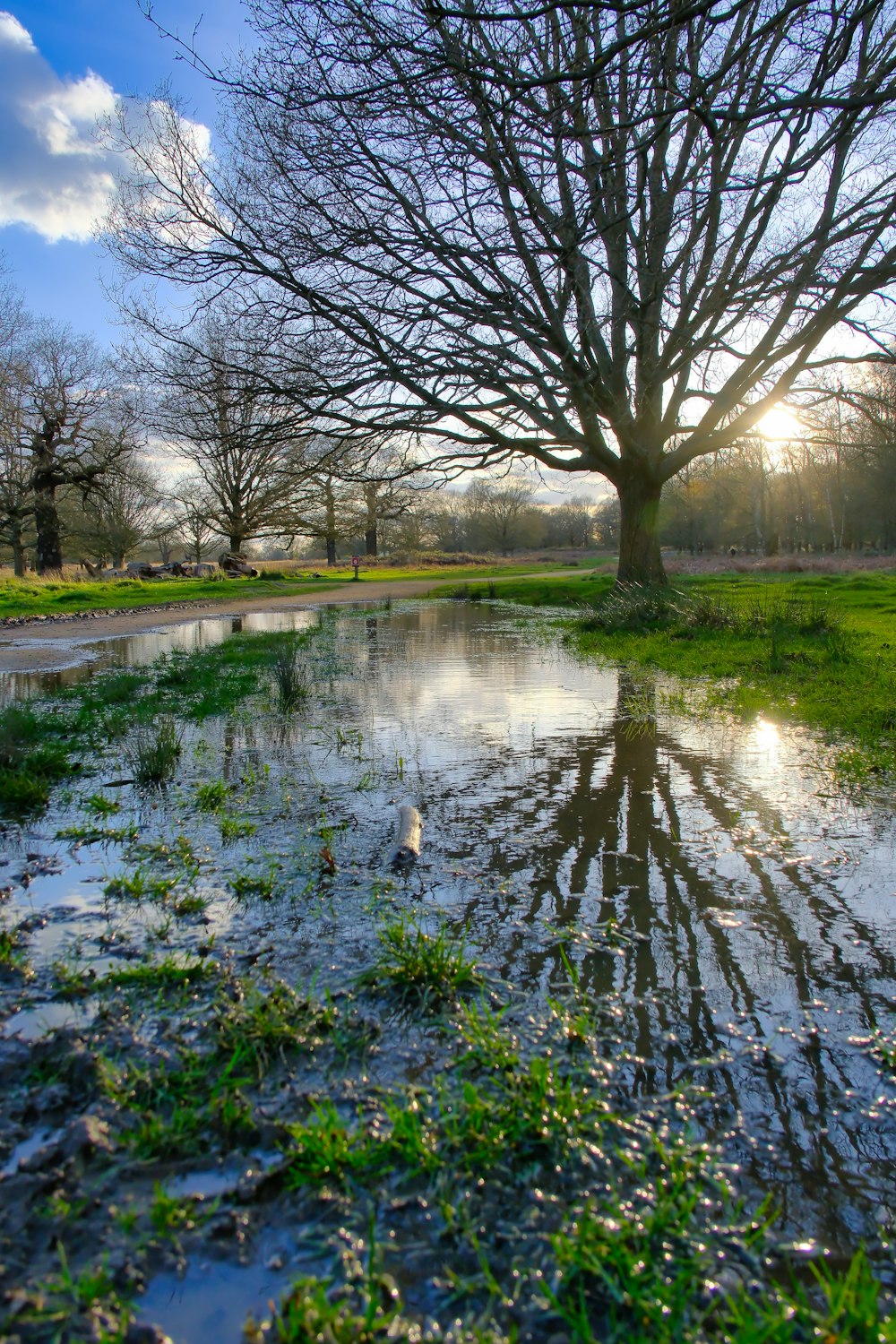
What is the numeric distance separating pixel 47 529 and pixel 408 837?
105 ft

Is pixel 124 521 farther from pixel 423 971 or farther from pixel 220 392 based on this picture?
pixel 423 971

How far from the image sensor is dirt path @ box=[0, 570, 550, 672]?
11766 millimetres

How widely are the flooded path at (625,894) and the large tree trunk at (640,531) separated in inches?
369

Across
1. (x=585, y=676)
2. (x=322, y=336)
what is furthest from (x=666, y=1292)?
(x=322, y=336)

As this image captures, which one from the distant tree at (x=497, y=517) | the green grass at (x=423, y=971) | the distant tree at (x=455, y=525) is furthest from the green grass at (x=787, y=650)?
the distant tree at (x=497, y=517)

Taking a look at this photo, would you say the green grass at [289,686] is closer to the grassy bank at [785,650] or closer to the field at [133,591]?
the grassy bank at [785,650]

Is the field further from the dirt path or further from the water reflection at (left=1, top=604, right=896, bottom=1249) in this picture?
the water reflection at (left=1, top=604, right=896, bottom=1249)

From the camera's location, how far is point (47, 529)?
3098 cm

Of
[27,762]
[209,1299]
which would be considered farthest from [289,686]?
[209,1299]

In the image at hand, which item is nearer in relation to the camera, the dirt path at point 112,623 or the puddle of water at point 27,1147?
the puddle of water at point 27,1147

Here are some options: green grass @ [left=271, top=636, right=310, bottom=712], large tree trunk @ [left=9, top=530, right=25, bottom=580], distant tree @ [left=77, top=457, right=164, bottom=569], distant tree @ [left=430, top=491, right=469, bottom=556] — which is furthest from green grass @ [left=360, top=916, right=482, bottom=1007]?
distant tree @ [left=430, top=491, right=469, bottom=556]

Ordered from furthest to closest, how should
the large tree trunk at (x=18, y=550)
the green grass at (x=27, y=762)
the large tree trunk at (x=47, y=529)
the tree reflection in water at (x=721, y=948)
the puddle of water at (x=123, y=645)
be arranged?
the large tree trunk at (x=18, y=550)
the large tree trunk at (x=47, y=529)
the puddle of water at (x=123, y=645)
the green grass at (x=27, y=762)
the tree reflection in water at (x=721, y=948)

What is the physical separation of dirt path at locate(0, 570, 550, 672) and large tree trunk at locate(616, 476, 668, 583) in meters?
10.2

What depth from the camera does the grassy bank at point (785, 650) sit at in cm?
636
